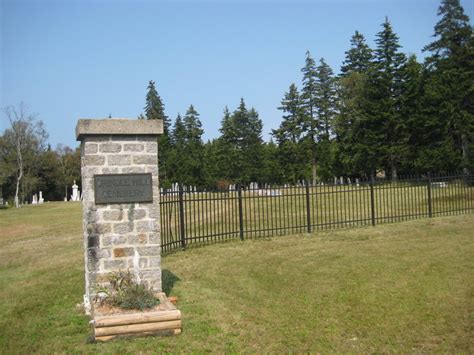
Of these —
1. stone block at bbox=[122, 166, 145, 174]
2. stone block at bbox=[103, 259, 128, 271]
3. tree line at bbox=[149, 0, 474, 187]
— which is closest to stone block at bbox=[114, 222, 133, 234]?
stone block at bbox=[103, 259, 128, 271]

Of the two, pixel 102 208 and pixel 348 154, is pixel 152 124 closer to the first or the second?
pixel 102 208

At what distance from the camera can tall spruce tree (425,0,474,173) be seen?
32.6m

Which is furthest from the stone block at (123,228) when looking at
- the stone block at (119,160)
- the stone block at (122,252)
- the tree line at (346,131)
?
the tree line at (346,131)

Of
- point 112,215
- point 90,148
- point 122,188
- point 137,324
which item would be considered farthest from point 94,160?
point 137,324

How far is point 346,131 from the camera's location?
47.8 metres

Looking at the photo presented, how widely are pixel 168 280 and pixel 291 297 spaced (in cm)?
247

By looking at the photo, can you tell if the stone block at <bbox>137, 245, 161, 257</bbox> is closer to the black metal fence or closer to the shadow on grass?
the shadow on grass

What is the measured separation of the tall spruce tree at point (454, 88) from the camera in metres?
32.6

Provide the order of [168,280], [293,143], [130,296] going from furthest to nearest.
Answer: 1. [293,143]
2. [168,280]
3. [130,296]

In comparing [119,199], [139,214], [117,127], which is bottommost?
[139,214]

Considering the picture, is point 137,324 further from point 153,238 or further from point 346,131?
point 346,131

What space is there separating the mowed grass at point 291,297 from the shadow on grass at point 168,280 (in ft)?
0.19

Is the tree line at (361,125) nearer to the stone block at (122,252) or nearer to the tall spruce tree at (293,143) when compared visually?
the tall spruce tree at (293,143)

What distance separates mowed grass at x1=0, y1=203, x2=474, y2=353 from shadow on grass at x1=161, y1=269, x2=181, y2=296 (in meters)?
0.06
